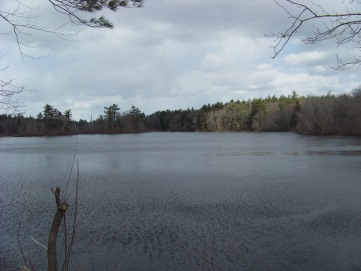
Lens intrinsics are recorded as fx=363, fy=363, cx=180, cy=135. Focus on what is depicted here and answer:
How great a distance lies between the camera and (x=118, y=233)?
34.9ft

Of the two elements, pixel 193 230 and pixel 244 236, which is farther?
pixel 193 230

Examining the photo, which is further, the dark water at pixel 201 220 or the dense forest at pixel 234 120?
the dense forest at pixel 234 120

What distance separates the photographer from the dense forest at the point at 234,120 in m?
69.9

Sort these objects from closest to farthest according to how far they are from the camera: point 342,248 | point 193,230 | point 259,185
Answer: point 342,248
point 193,230
point 259,185

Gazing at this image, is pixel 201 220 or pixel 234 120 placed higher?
pixel 234 120

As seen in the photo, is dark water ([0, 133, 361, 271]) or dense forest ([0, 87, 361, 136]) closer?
dark water ([0, 133, 361, 271])

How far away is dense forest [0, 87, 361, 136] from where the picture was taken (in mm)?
69875

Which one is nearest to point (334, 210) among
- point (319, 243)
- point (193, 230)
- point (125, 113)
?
point (319, 243)

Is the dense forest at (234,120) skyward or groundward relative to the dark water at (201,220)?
skyward

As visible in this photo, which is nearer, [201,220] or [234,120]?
[201,220]

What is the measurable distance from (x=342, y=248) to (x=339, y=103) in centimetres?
6844

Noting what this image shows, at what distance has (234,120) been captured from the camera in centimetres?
11825

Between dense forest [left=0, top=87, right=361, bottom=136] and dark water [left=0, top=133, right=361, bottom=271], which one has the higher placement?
dense forest [left=0, top=87, right=361, bottom=136]

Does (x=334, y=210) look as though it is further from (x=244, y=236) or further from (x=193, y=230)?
(x=193, y=230)
